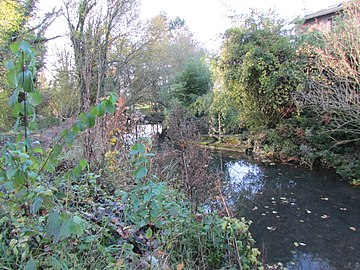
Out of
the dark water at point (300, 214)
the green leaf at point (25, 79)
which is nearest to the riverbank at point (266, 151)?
the dark water at point (300, 214)

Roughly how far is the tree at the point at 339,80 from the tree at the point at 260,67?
0.62 m

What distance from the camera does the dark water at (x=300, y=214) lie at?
122 inches

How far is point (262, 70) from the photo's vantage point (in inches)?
299

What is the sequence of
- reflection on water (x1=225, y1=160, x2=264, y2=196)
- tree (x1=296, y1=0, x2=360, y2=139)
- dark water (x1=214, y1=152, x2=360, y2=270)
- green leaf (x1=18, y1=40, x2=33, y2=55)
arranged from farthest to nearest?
tree (x1=296, y1=0, x2=360, y2=139) → reflection on water (x1=225, y1=160, x2=264, y2=196) → dark water (x1=214, y1=152, x2=360, y2=270) → green leaf (x1=18, y1=40, x2=33, y2=55)

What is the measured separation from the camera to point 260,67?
24.2 feet

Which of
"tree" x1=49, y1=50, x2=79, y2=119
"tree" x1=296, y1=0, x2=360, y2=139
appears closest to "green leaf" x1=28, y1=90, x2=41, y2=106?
"tree" x1=49, y1=50, x2=79, y2=119

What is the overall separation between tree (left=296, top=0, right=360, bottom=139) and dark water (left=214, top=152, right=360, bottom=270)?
1.36 metres

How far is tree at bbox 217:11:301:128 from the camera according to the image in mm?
7402

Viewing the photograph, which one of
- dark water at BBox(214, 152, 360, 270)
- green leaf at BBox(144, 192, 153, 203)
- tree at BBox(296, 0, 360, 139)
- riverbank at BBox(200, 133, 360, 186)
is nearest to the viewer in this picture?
green leaf at BBox(144, 192, 153, 203)

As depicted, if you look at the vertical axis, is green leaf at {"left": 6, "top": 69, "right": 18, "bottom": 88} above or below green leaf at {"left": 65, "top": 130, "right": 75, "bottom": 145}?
above

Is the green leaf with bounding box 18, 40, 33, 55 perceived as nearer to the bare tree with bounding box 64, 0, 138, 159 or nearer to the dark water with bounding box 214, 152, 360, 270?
the bare tree with bounding box 64, 0, 138, 159

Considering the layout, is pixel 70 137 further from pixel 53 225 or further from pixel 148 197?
pixel 148 197

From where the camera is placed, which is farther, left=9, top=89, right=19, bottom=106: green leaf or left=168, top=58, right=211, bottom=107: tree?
left=168, top=58, right=211, bottom=107: tree

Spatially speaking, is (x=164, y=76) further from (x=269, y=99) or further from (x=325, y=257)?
→ (x=325, y=257)
